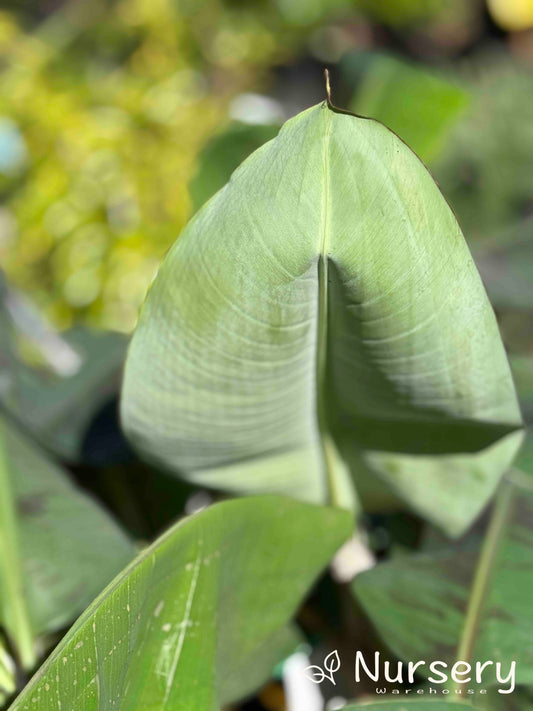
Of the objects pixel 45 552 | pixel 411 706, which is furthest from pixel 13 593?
pixel 411 706

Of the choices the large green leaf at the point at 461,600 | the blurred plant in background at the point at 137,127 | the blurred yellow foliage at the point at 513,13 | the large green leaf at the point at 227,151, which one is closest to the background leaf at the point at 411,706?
the large green leaf at the point at 461,600

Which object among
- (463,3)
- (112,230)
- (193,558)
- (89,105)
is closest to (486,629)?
(193,558)

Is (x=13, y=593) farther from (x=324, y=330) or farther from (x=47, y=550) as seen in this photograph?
(x=324, y=330)

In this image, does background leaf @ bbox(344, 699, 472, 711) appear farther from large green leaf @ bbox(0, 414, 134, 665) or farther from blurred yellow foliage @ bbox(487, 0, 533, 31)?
blurred yellow foliage @ bbox(487, 0, 533, 31)

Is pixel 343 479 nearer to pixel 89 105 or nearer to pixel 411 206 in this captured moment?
pixel 411 206

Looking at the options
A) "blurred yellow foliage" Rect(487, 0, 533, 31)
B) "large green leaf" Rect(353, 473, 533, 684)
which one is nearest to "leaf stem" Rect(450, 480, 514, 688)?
"large green leaf" Rect(353, 473, 533, 684)

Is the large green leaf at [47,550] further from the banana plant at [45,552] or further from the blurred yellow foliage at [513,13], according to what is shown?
the blurred yellow foliage at [513,13]

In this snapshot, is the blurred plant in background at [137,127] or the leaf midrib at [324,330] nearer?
the leaf midrib at [324,330]
